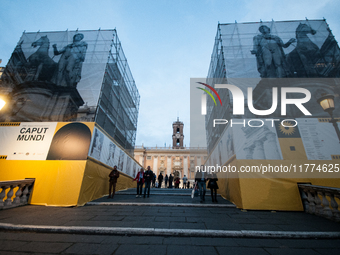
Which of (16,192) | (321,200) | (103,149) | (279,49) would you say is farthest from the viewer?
(279,49)

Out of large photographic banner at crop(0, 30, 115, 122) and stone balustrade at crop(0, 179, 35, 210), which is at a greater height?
large photographic banner at crop(0, 30, 115, 122)

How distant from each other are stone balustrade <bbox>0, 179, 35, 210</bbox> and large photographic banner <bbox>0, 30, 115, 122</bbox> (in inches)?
239

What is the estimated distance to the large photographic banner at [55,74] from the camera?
10805 millimetres

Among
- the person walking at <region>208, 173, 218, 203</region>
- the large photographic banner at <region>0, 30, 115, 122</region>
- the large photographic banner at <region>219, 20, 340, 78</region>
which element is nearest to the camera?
the person walking at <region>208, 173, 218, 203</region>

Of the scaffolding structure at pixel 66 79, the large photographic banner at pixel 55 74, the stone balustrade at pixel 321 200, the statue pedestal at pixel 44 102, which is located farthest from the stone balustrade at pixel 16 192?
the stone balustrade at pixel 321 200

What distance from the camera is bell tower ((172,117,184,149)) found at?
5472 cm

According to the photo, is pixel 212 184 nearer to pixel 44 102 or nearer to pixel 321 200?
pixel 321 200

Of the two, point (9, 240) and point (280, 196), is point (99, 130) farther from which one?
point (280, 196)

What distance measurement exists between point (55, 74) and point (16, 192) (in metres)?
9.76

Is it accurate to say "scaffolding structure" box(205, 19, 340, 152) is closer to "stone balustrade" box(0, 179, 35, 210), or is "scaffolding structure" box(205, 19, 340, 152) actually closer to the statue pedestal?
"stone balustrade" box(0, 179, 35, 210)

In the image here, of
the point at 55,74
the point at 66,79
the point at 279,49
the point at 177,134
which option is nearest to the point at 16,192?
the point at 66,79

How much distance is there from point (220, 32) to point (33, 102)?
1426 centimetres

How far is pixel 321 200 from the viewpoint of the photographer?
480 cm

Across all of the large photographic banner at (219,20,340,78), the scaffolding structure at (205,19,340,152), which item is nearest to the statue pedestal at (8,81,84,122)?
the scaffolding structure at (205,19,340,152)
